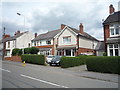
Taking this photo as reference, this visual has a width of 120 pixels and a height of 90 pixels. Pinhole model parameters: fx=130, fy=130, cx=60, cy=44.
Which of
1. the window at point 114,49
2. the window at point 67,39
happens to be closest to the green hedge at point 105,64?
the window at point 114,49

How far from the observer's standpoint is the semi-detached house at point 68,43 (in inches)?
1268

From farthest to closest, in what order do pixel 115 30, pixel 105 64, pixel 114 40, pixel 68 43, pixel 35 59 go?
pixel 68 43, pixel 35 59, pixel 115 30, pixel 114 40, pixel 105 64

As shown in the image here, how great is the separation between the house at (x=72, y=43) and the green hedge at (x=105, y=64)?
1557cm

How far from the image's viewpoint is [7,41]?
5022cm

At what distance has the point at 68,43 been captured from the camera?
111ft

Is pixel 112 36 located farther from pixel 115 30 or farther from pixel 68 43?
pixel 68 43

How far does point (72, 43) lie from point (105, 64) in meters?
19.4

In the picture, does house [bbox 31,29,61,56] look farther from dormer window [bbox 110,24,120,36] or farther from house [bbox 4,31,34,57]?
dormer window [bbox 110,24,120,36]

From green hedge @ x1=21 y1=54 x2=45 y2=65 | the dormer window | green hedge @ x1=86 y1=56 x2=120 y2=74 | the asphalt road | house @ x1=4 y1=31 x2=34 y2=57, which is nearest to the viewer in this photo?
the asphalt road

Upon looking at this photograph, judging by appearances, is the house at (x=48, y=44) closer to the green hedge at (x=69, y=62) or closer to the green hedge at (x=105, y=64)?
the green hedge at (x=69, y=62)

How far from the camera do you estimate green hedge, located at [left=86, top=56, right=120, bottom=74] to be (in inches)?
507

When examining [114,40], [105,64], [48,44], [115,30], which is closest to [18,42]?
[48,44]

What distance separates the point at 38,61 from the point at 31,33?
93.3ft

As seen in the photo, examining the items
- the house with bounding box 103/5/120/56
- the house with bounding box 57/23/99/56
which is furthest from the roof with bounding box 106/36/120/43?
the house with bounding box 57/23/99/56
